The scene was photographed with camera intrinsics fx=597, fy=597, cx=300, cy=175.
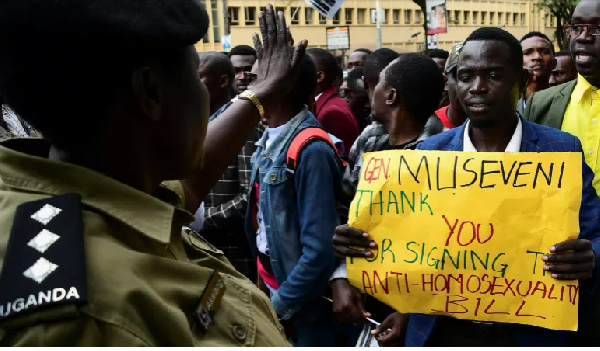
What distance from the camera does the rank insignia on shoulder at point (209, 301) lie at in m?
1.06

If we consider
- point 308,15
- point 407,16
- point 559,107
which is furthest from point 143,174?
point 407,16

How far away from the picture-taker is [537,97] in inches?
134

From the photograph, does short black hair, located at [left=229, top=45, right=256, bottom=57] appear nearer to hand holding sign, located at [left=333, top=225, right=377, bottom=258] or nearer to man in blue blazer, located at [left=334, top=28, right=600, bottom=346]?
man in blue blazer, located at [left=334, top=28, right=600, bottom=346]

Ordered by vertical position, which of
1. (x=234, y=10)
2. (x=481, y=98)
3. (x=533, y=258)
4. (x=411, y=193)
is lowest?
(x=533, y=258)

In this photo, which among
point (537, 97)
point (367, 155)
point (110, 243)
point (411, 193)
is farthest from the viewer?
point (537, 97)

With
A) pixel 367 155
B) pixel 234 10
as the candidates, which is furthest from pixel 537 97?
pixel 234 10

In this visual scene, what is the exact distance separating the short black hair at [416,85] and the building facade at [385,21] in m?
43.1

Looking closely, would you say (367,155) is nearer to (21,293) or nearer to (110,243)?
(110,243)

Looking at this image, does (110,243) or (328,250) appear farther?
(328,250)

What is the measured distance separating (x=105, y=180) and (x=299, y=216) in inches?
76.2

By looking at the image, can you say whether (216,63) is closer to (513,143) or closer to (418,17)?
(513,143)

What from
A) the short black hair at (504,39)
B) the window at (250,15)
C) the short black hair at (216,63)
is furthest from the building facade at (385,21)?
the short black hair at (504,39)

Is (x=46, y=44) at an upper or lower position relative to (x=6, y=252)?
upper

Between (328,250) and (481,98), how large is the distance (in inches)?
40.4
